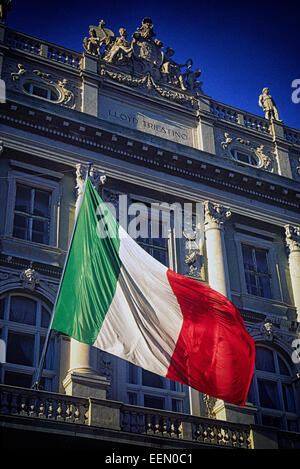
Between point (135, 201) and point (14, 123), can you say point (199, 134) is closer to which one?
point (135, 201)

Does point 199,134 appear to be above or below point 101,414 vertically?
above

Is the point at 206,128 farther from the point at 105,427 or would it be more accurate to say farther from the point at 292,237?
the point at 105,427

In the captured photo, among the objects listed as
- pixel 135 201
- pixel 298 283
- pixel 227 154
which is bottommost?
pixel 298 283

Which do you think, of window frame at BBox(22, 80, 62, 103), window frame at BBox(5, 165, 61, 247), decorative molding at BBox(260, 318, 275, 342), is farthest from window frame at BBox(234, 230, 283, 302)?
window frame at BBox(22, 80, 62, 103)

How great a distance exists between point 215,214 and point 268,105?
21.8 feet

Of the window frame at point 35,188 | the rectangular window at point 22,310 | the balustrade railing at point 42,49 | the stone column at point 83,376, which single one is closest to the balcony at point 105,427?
the stone column at point 83,376

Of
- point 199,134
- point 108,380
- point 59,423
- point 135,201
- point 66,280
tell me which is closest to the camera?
point 59,423

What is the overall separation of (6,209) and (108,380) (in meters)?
5.62

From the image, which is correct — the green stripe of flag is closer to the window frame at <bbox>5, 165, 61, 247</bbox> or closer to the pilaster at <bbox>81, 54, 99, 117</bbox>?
the window frame at <bbox>5, 165, 61, 247</bbox>

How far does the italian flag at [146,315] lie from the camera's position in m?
16.2

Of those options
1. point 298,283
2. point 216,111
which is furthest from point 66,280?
point 216,111

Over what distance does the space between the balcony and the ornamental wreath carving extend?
39.9 ft

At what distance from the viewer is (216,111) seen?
1065 inches

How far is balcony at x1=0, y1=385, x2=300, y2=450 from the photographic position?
1539 centimetres
